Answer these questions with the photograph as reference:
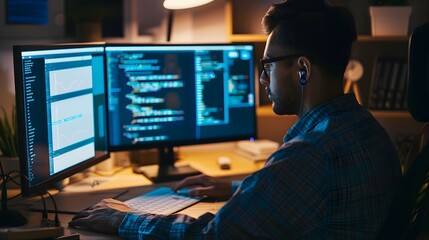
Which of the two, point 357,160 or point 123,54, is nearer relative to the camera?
point 357,160

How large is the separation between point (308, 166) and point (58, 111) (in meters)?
0.90

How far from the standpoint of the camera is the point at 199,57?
2.40 metres

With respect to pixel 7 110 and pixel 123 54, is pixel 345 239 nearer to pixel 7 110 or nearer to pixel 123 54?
pixel 123 54

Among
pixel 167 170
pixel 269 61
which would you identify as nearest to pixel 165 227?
pixel 269 61

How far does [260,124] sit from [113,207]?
4.54 feet

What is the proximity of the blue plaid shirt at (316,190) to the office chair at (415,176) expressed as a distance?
73 millimetres

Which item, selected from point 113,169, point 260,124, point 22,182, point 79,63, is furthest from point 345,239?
point 260,124

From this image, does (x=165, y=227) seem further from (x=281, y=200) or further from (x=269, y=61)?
(x=269, y=61)

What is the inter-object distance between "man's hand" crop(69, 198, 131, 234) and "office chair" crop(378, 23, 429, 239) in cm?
67

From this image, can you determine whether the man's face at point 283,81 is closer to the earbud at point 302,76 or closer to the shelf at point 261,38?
the earbud at point 302,76

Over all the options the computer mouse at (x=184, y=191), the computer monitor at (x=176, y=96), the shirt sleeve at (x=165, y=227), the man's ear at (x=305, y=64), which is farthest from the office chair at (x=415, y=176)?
the computer monitor at (x=176, y=96)

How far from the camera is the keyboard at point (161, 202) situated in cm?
189

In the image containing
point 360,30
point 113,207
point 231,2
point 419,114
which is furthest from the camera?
Result: point 360,30

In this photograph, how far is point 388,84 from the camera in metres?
2.74
